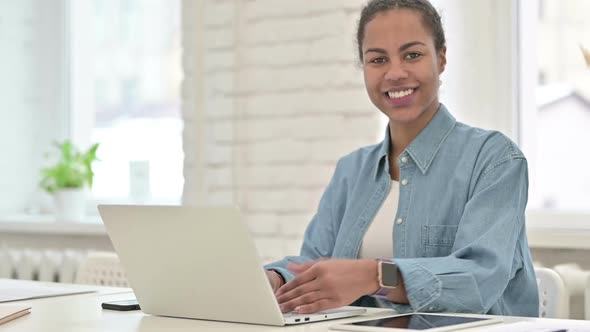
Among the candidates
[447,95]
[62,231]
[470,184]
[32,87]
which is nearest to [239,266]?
[470,184]

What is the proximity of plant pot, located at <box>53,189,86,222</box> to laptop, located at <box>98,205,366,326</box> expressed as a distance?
2.38 meters

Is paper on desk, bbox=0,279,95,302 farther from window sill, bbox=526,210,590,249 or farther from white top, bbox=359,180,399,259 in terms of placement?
window sill, bbox=526,210,590,249

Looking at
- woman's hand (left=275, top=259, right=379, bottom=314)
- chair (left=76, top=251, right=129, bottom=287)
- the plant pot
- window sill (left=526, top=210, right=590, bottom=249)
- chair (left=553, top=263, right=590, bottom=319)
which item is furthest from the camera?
the plant pot

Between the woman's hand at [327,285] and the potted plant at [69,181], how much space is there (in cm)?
251

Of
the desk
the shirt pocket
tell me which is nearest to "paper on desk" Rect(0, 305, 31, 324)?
the desk

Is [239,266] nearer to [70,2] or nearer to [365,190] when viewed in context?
[365,190]

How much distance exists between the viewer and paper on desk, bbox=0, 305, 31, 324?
185 centimetres

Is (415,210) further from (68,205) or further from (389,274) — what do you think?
(68,205)

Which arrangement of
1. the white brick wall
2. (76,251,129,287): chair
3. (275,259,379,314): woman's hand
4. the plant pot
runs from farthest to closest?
the plant pot, the white brick wall, (76,251,129,287): chair, (275,259,379,314): woman's hand

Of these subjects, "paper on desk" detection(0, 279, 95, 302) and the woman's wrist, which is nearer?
the woman's wrist

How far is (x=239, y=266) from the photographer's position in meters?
1.69

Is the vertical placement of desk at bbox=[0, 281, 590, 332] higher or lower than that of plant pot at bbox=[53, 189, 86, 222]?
lower

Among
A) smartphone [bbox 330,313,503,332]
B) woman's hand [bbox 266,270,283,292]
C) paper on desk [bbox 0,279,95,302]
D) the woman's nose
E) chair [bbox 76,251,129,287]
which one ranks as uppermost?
the woman's nose

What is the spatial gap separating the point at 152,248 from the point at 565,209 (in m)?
1.72
